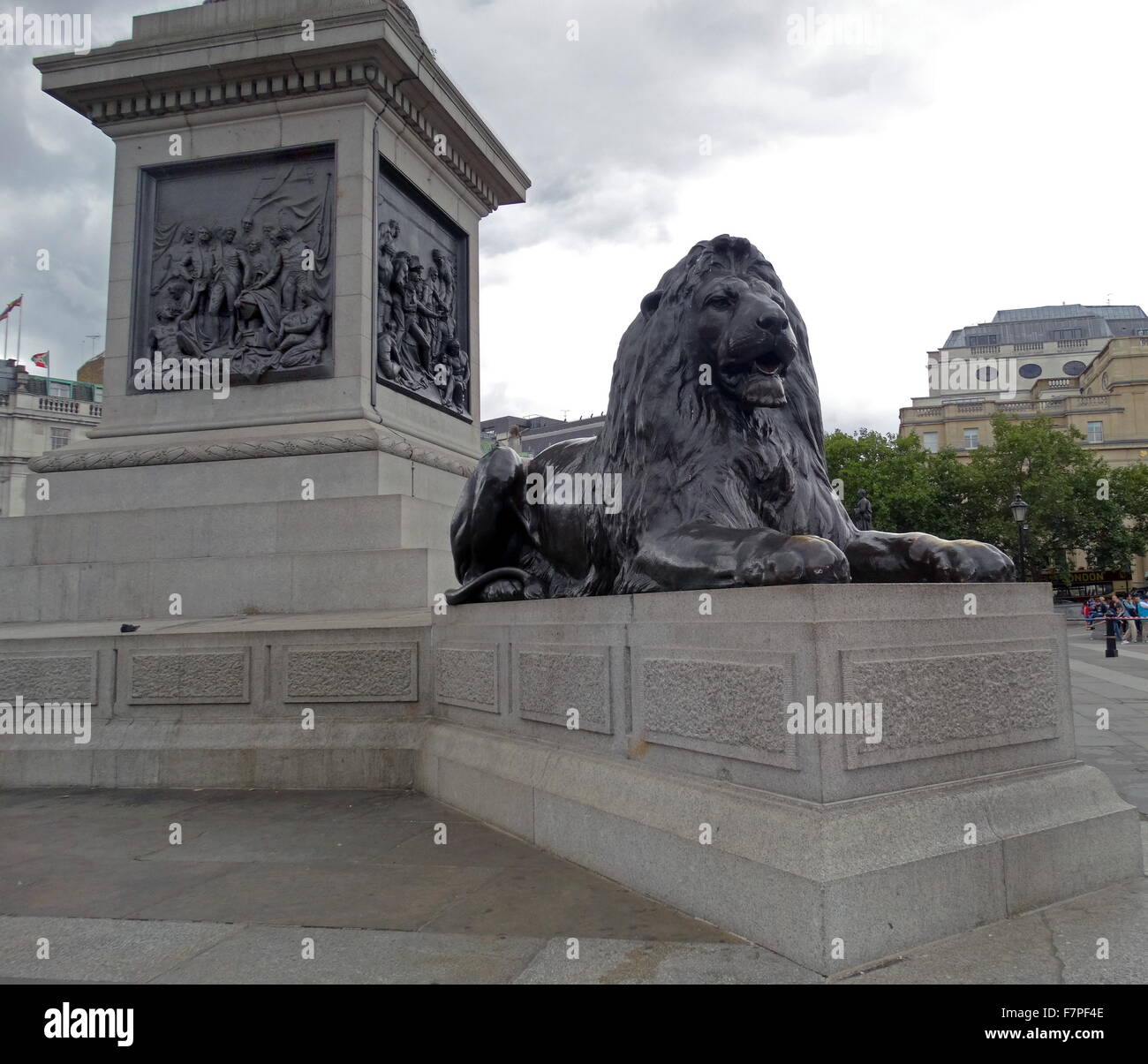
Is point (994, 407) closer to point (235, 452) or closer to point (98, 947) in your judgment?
point (235, 452)

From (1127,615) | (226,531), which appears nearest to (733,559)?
(226,531)

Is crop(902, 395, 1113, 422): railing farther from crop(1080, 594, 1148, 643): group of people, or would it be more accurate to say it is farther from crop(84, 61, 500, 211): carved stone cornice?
crop(84, 61, 500, 211): carved stone cornice

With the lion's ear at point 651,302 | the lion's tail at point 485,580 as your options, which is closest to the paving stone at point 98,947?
the lion's tail at point 485,580

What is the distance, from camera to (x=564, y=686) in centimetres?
461

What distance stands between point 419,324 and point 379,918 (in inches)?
325

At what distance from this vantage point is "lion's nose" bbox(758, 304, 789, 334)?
4.19 metres

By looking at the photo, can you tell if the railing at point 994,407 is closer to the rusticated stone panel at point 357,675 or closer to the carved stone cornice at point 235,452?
the carved stone cornice at point 235,452

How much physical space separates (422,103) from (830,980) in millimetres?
10365

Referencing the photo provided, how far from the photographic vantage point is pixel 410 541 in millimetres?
8492

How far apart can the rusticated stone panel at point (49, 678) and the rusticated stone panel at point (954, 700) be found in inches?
238

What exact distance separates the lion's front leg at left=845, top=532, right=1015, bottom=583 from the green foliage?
1846 inches

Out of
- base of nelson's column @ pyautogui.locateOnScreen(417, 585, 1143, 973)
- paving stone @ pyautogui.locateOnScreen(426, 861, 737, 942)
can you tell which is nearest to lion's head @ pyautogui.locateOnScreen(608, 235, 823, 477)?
base of nelson's column @ pyautogui.locateOnScreen(417, 585, 1143, 973)

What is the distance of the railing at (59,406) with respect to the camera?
53856 millimetres

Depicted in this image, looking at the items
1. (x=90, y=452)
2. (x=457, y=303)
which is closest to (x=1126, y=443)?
(x=457, y=303)
